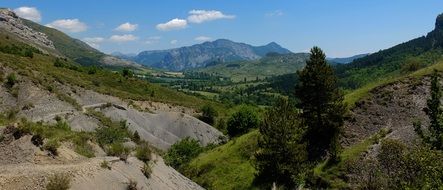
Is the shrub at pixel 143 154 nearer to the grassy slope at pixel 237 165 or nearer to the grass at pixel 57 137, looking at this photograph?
the grass at pixel 57 137

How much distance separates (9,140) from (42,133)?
6.00ft

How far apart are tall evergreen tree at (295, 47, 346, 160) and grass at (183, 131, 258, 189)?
9.17m

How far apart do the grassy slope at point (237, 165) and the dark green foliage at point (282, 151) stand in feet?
11.6

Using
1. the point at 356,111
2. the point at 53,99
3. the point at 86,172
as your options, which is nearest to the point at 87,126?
the point at 53,99

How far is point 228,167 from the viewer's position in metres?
67.7

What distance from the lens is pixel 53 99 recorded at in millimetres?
88562

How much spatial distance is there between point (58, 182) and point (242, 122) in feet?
261

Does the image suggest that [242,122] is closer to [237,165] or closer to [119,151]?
[237,165]

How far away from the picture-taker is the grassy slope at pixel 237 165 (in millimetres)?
58419

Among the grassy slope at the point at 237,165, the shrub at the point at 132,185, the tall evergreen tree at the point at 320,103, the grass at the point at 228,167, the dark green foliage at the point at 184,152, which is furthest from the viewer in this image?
the dark green foliage at the point at 184,152

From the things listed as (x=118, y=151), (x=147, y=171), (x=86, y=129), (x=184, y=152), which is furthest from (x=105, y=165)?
(x=184, y=152)

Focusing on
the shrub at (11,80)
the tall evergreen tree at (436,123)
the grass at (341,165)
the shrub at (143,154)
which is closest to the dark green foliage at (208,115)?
the shrub at (11,80)

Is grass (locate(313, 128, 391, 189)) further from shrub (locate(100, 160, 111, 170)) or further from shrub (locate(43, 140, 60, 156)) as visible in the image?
shrub (locate(43, 140, 60, 156))

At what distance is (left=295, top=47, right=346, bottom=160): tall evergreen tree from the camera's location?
61.0 meters
